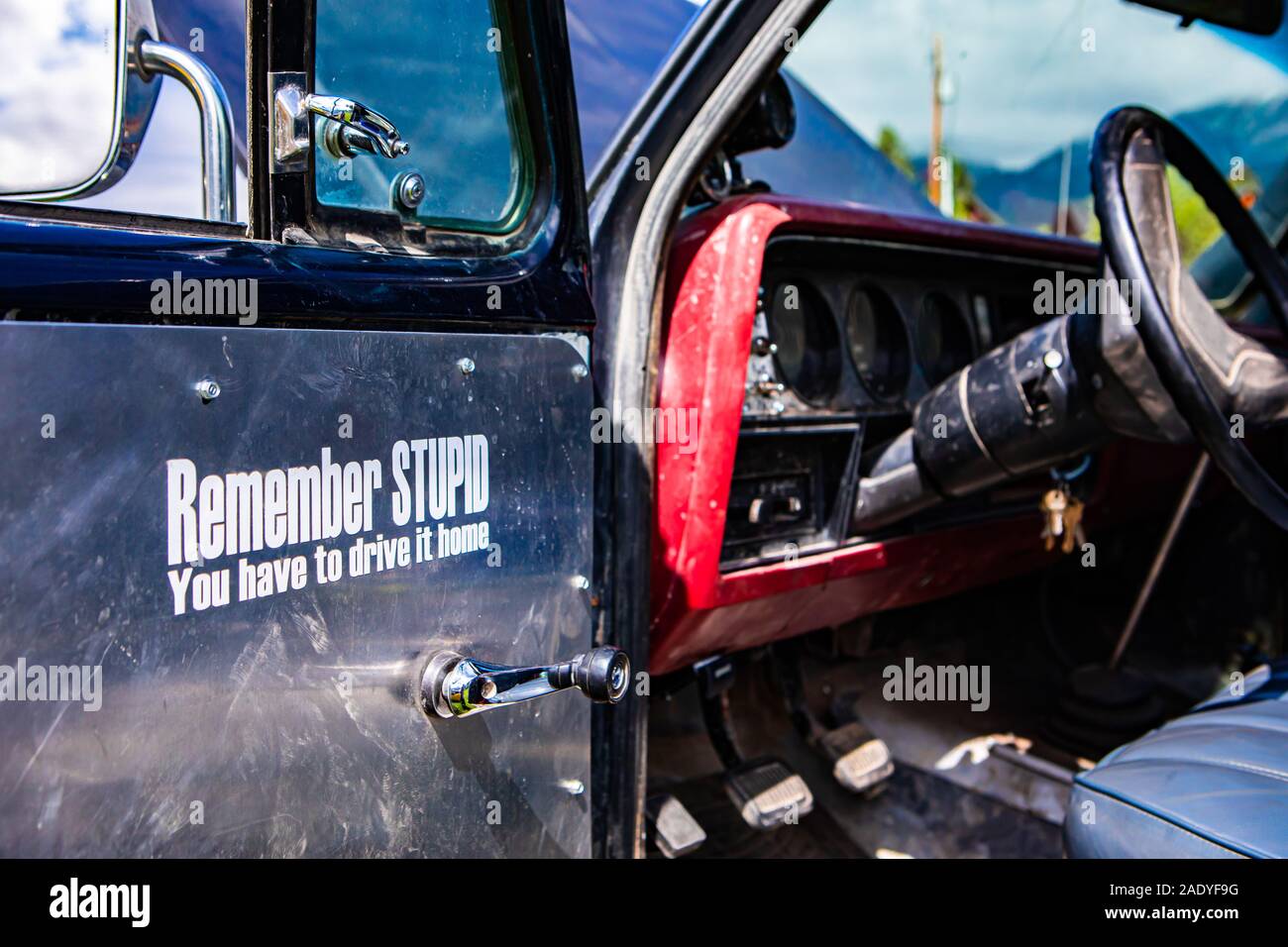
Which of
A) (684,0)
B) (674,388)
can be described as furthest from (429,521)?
(684,0)

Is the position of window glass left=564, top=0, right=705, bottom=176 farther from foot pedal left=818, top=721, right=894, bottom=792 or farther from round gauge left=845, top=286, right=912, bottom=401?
foot pedal left=818, top=721, right=894, bottom=792

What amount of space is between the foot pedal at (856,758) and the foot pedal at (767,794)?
0.30 metres

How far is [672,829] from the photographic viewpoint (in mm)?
2006

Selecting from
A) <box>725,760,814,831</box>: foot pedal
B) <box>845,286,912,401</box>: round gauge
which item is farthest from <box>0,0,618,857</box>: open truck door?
<box>845,286,912,401</box>: round gauge

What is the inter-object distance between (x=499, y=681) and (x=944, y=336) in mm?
1651

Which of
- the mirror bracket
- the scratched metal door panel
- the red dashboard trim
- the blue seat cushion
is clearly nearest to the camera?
the scratched metal door panel

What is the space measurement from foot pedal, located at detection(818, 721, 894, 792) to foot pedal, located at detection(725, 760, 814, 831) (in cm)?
30

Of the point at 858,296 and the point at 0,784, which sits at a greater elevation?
the point at 858,296

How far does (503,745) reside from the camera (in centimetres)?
139

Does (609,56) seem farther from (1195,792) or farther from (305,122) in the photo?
Result: (1195,792)

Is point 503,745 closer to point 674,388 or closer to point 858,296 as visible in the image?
point 674,388

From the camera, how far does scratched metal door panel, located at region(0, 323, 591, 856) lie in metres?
0.91

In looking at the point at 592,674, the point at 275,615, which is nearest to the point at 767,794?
the point at 592,674
